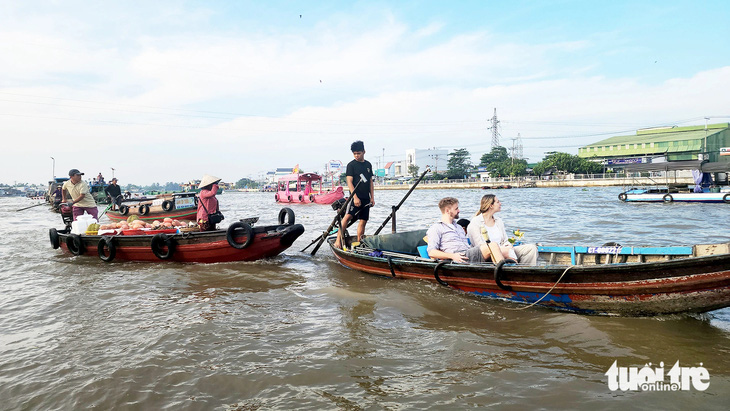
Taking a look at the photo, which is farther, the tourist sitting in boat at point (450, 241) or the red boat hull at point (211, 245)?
the red boat hull at point (211, 245)

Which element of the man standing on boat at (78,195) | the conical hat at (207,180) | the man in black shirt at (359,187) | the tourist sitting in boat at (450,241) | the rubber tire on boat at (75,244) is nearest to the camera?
the tourist sitting in boat at (450,241)

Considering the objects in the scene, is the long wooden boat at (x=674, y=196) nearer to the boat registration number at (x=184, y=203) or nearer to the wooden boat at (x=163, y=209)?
the boat registration number at (x=184, y=203)

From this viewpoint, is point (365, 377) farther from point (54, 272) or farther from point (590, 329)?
point (54, 272)

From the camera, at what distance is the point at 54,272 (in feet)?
28.0

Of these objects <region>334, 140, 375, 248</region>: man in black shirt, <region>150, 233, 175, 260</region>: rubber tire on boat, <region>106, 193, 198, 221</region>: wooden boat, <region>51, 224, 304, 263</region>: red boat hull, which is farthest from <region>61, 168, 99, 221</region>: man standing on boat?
<region>334, 140, 375, 248</region>: man in black shirt

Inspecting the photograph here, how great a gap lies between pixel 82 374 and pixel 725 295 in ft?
19.0

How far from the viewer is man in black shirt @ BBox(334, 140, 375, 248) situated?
8.03m

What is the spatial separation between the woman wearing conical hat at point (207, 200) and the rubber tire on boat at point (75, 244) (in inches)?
119

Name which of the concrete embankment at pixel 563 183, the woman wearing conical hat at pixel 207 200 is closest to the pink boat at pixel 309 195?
the woman wearing conical hat at pixel 207 200

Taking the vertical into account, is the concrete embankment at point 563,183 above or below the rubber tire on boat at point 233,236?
above

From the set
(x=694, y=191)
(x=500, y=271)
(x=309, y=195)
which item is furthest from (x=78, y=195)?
(x=694, y=191)

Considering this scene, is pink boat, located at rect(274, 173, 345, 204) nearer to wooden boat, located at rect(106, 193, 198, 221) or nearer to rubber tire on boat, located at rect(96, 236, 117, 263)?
wooden boat, located at rect(106, 193, 198, 221)

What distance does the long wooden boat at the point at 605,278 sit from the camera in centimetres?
393

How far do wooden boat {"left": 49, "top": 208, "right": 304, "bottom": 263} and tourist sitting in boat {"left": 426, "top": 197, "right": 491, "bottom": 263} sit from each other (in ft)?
12.0
